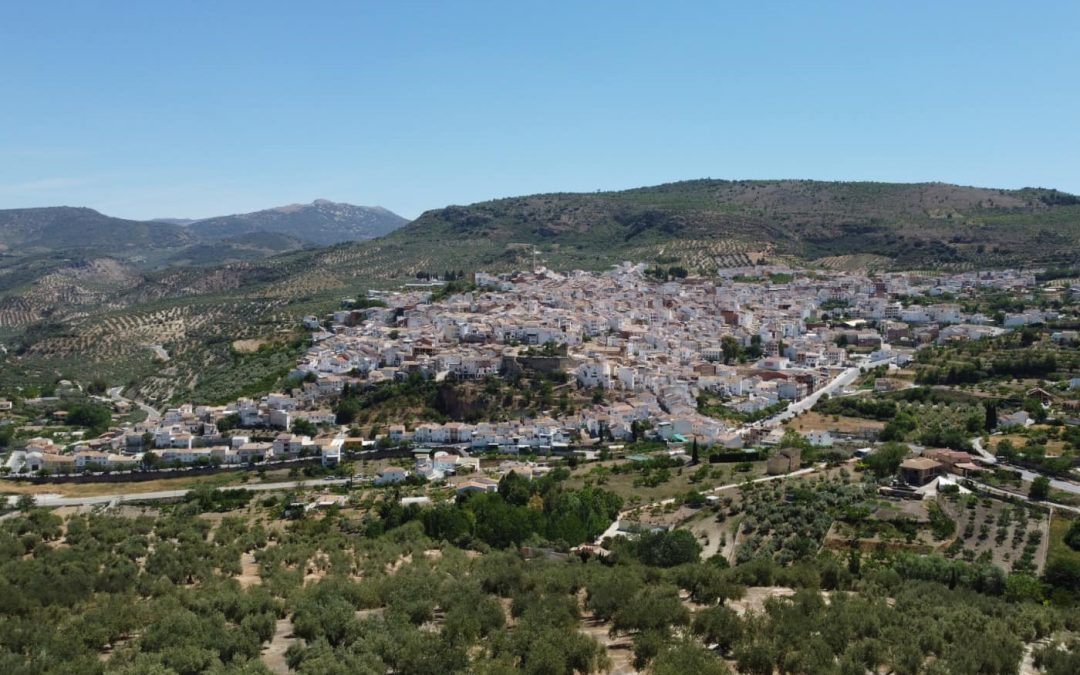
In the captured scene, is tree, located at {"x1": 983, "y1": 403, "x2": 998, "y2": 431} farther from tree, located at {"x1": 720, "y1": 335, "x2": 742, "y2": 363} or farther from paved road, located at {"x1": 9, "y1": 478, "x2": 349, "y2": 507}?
paved road, located at {"x1": 9, "y1": 478, "x2": 349, "y2": 507}

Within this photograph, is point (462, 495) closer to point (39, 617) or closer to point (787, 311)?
point (39, 617)

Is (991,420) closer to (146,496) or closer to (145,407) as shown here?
(146,496)

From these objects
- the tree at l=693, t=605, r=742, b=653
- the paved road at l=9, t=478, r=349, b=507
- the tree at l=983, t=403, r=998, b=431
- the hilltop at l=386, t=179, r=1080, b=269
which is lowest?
the paved road at l=9, t=478, r=349, b=507

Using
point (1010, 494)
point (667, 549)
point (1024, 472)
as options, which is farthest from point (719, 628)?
point (1024, 472)

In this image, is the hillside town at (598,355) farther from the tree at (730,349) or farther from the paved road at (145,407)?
the paved road at (145,407)

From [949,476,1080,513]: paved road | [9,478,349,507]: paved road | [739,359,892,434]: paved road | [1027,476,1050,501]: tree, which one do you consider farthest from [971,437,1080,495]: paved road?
[9,478,349,507]: paved road

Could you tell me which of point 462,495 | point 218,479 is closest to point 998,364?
point 462,495

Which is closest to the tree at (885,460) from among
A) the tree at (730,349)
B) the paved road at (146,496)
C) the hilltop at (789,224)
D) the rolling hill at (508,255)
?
the paved road at (146,496)
